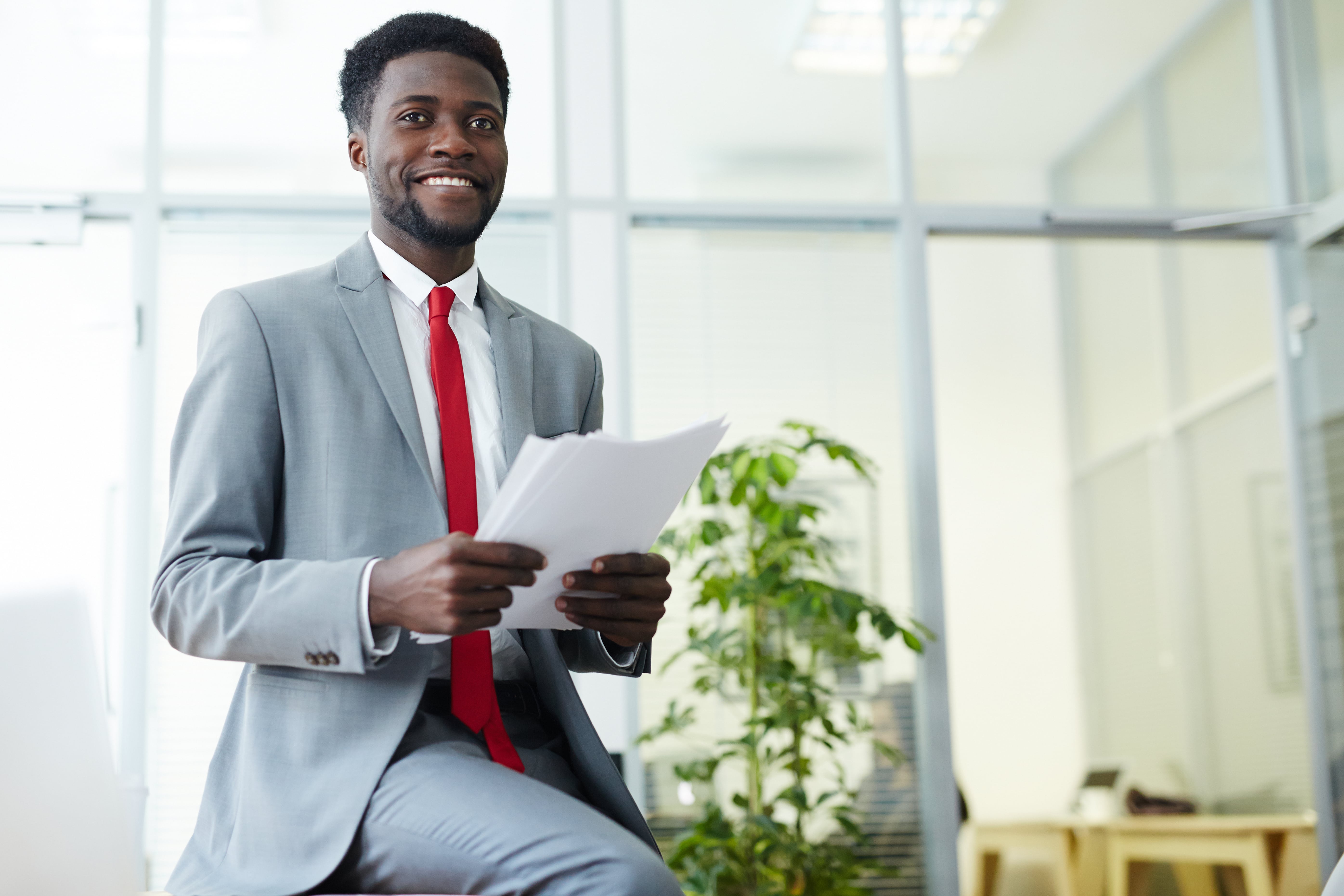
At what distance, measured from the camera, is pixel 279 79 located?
3660 millimetres

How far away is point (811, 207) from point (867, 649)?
4.44 feet

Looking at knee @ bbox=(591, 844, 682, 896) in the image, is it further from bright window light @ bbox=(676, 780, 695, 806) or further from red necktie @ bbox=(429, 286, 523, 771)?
bright window light @ bbox=(676, 780, 695, 806)

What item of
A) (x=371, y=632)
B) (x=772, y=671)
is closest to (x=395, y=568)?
(x=371, y=632)

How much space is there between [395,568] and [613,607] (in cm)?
24

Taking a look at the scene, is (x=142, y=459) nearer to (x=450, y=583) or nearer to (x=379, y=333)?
(x=379, y=333)

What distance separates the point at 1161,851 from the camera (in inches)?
164

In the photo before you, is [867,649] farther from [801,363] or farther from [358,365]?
[358,365]

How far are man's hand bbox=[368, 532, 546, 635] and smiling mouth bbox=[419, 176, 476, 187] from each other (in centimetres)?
50

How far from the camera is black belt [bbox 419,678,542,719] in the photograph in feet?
4.15

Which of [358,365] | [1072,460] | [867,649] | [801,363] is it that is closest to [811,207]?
[801,363]

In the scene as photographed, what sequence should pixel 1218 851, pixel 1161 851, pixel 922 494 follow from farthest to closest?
pixel 1161 851 → pixel 1218 851 → pixel 922 494

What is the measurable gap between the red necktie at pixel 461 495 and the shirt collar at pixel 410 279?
0.10 feet

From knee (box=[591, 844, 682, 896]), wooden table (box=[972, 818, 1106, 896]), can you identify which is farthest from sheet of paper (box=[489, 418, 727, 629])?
wooden table (box=[972, 818, 1106, 896])

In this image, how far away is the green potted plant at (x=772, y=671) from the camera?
10.5ft
